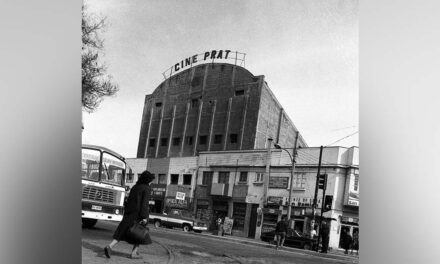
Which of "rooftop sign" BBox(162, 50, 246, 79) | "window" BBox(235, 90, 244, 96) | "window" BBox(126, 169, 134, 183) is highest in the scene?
"rooftop sign" BBox(162, 50, 246, 79)

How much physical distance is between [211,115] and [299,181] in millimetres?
834

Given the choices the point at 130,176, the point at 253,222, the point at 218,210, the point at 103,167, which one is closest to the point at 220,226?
the point at 218,210

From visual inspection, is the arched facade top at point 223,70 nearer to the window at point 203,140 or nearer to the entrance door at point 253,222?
the window at point 203,140

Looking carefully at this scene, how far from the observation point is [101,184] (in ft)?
13.1

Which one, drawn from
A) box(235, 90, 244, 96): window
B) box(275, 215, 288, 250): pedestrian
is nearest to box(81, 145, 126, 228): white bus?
box(235, 90, 244, 96): window

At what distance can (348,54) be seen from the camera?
11.7ft

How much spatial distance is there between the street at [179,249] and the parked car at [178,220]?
44mm

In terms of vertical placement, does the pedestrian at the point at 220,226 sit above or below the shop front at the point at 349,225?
below

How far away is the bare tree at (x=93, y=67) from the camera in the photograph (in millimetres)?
4031

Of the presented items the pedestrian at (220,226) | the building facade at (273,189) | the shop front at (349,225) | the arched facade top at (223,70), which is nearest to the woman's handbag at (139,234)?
the building facade at (273,189)

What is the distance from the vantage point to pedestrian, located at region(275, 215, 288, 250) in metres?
3.73

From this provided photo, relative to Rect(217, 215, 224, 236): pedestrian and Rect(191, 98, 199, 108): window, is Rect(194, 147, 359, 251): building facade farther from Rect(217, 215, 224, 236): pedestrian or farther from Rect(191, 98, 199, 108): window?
Rect(191, 98, 199, 108): window

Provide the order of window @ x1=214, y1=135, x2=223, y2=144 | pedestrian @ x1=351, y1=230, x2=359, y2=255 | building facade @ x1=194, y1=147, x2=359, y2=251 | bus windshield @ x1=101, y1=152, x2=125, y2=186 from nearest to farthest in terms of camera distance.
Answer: building facade @ x1=194, y1=147, x2=359, y2=251
pedestrian @ x1=351, y1=230, x2=359, y2=255
window @ x1=214, y1=135, x2=223, y2=144
bus windshield @ x1=101, y1=152, x2=125, y2=186
